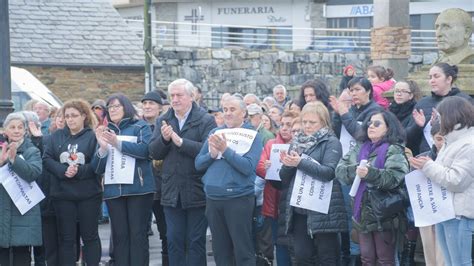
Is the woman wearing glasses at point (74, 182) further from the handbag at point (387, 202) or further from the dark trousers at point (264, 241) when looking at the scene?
the handbag at point (387, 202)

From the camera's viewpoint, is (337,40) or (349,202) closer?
(349,202)

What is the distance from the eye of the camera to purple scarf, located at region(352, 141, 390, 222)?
974 centimetres

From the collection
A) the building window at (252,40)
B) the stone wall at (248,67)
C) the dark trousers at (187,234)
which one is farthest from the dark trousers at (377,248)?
the building window at (252,40)

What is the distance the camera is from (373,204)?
968cm

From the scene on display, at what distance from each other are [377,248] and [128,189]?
289cm

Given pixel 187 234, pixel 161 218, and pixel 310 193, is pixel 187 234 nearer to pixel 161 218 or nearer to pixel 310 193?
pixel 161 218

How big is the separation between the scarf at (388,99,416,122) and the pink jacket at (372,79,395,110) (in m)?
0.65

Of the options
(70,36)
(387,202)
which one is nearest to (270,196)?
(387,202)

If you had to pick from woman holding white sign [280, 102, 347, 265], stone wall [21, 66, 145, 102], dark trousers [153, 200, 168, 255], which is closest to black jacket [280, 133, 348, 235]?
woman holding white sign [280, 102, 347, 265]

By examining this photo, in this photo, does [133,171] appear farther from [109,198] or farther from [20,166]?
[20,166]

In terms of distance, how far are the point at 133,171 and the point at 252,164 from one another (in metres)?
1.47

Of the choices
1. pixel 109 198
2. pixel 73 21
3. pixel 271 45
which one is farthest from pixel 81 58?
pixel 109 198

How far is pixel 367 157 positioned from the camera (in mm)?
9852

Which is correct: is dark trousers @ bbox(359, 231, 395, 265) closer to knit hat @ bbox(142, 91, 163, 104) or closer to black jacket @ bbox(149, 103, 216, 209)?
black jacket @ bbox(149, 103, 216, 209)
